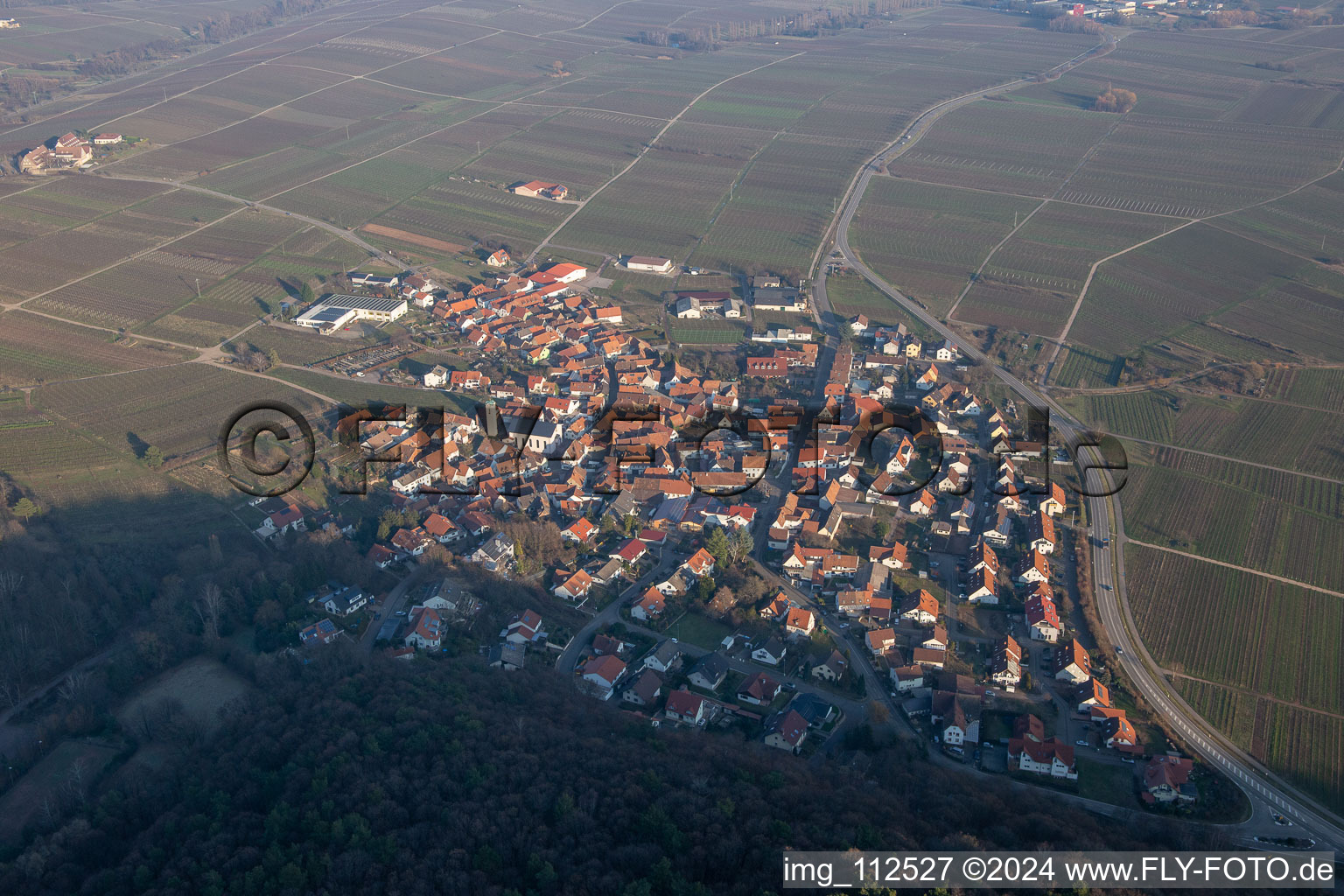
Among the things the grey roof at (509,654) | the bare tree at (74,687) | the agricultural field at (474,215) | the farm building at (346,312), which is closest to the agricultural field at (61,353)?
the farm building at (346,312)

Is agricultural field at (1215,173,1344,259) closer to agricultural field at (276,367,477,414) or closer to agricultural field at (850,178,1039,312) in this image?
agricultural field at (850,178,1039,312)

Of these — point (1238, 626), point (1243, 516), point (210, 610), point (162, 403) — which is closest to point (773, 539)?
point (1238, 626)

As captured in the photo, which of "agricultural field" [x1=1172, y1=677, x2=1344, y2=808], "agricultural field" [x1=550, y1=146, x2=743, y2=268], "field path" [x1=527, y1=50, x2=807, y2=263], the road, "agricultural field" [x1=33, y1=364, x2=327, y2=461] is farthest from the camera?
"field path" [x1=527, y1=50, x2=807, y2=263]

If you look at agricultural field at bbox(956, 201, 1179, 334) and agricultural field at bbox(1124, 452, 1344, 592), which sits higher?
agricultural field at bbox(956, 201, 1179, 334)

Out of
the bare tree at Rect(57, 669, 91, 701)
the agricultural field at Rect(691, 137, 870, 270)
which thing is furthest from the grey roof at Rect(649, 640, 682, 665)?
the agricultural field at Rect(691, 137, 870, 270)

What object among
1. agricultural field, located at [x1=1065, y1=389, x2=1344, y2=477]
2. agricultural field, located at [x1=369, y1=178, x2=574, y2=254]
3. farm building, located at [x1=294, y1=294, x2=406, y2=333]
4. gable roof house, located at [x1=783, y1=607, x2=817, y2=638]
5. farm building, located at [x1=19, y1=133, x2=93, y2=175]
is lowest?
gable roof house, located at [x1=783, y1=607, x2=817, y2=638]

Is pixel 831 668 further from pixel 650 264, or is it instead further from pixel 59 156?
pixel 59 156

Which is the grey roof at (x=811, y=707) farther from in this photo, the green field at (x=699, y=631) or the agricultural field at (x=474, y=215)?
the agricultural field at (x=474, y=215)
